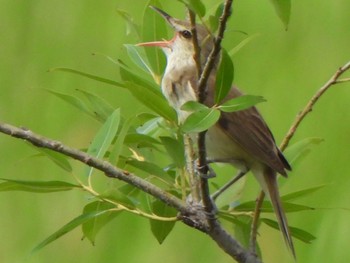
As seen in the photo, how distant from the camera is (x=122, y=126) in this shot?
1248mm

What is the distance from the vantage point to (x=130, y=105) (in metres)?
2.37

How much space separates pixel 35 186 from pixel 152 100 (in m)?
0.15

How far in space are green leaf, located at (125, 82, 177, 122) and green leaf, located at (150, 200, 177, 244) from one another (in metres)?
0.11

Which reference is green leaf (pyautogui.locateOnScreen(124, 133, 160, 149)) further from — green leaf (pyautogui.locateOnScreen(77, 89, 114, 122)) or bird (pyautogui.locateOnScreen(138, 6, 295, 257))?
bird (pyautogui.locateOnScreen(138, 6, 295, 257))

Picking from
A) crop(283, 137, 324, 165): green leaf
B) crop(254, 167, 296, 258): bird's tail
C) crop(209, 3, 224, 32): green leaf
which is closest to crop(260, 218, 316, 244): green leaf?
crop(254, 167, 296, 258): bird's tail

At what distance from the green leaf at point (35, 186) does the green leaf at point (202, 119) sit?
0.52 feet

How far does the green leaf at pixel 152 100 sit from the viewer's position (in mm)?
1163

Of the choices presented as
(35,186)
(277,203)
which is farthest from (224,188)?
(35,186)

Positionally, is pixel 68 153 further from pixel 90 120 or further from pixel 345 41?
pixel 345 41

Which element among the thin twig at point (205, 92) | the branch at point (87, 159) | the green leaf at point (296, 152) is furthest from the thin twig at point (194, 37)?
the green leaf at point (296, 152)

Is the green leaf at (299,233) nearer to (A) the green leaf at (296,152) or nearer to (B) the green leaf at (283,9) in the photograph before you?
(A) the green leaf at (296,152)

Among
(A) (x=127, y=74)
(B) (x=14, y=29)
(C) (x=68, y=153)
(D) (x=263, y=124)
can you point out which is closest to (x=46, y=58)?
(B) (x=14, y=29)

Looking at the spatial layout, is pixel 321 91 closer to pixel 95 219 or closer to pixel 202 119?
pixel 202 119

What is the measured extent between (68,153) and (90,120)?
4.36 ft
